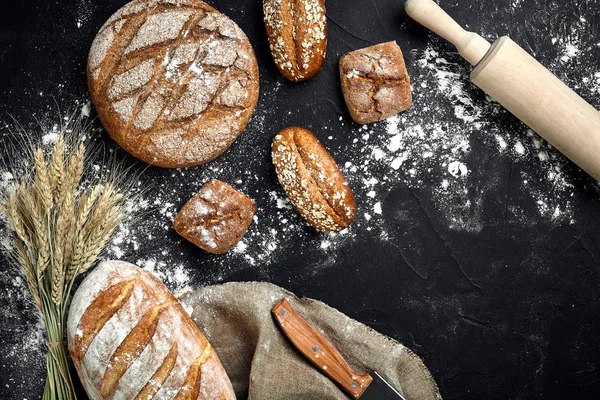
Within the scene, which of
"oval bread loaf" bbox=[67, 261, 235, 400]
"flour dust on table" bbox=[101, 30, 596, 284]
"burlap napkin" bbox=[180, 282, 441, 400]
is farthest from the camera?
"flour dust on table" bbox=[101, 30, 596, 284]

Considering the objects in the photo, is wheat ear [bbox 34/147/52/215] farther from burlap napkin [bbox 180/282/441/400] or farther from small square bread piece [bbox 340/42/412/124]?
small square bread piece [bbox 340/42/412/124]

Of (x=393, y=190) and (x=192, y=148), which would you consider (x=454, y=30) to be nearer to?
(x=393, y=190)

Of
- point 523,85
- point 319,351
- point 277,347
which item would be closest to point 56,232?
point 277,347

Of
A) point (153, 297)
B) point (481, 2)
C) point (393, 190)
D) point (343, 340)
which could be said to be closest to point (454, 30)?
point (481, 2)

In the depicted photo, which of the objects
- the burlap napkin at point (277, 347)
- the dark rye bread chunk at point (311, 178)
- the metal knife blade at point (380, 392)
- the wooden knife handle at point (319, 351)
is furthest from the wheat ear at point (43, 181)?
the metal knife blade at point (380, 392)

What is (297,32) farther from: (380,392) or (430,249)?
(380,392)

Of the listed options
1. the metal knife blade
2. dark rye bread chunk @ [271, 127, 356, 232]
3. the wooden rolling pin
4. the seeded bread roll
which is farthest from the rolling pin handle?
the metal knife blade
